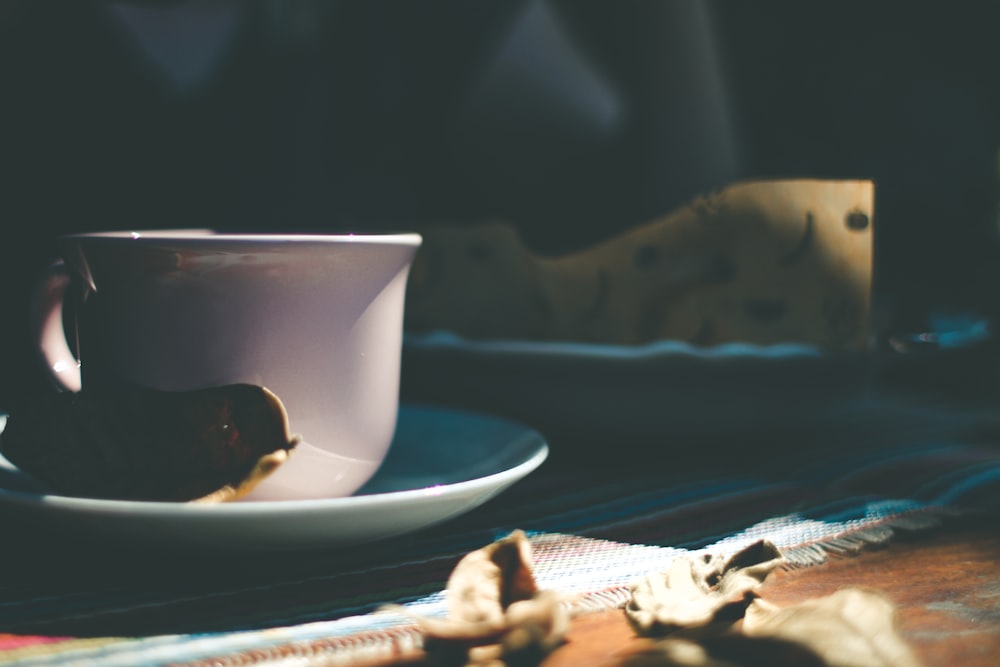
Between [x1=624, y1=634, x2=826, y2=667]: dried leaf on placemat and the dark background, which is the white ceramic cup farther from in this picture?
the dark background

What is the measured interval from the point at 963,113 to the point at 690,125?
683 mm

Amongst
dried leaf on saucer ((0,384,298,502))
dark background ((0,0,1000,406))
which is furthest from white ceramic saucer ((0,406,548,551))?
dark background ((0,0,1000,406))

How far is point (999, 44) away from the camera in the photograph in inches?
46.0

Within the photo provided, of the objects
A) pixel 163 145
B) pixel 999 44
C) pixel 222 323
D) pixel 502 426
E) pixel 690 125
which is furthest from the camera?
pixel 999 44

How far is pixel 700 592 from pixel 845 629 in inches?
2.1

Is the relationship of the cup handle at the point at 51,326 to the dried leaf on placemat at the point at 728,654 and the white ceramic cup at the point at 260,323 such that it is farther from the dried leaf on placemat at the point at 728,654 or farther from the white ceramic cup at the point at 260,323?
the dried leaf on placemat at the point at 728,654

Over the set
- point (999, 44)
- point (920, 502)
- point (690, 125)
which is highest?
point (999, 44)

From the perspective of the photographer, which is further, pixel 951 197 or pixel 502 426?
pixel 951 197

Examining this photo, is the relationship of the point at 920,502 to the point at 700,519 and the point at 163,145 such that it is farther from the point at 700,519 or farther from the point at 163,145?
the point at 163,145

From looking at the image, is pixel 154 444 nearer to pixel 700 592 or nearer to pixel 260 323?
pixel 260 323

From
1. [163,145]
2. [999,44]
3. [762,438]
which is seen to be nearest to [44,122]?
[163,145]

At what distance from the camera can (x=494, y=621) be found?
229 millimetres

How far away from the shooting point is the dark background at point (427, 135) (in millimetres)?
688

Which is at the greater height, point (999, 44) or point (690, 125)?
point (999, 44)
